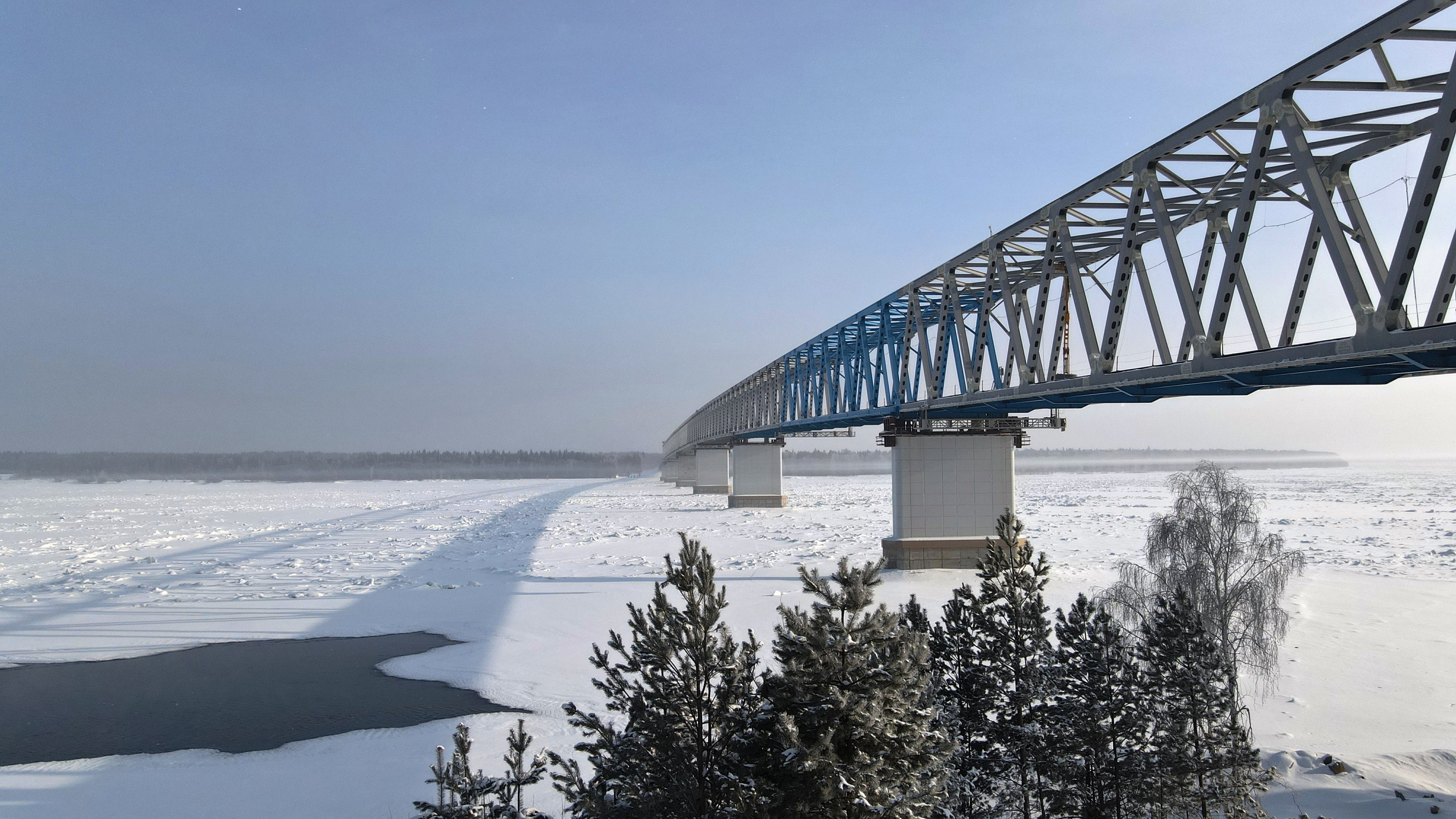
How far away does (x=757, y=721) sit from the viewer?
7.60 metres

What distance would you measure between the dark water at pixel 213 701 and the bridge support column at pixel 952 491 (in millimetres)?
20454

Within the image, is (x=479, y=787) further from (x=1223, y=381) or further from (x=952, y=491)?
(x=952, y=491)

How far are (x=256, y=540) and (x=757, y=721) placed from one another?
1978 inches

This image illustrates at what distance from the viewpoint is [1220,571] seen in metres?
20.6

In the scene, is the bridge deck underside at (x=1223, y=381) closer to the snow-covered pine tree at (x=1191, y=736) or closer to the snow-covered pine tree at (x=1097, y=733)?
the snow-covered pine tree at (x=1191, y=736)

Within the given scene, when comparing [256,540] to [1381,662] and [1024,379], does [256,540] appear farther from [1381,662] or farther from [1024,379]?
[1381,662]

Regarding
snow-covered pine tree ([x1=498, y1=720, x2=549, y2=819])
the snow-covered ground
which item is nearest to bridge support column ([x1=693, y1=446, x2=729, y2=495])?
the snow-covered ground

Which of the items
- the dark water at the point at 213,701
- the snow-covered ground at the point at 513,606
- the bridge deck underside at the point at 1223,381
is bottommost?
the dark water at the point at 213,701

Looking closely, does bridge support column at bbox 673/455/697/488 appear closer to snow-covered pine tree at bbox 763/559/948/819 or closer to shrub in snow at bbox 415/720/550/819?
shrub in snow at bbox 415/720/550/819

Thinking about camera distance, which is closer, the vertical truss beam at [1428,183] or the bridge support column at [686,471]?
the vertical truss beam at [1428,183]

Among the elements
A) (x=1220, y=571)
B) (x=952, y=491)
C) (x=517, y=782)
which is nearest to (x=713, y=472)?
(x=952, y=491)

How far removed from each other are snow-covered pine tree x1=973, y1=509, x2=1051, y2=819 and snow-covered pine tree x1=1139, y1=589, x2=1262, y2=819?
1.58m

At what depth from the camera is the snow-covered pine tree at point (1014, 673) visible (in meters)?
10.7

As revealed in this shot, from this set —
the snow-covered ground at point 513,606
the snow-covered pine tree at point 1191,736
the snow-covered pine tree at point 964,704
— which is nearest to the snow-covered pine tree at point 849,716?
the snow-covered pine tree at point 964,704
